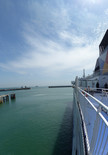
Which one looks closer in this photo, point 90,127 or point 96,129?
point 96,129

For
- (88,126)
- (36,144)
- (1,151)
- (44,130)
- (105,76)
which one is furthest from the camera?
(105,76)

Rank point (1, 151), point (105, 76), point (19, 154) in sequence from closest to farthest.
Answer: point (19, 154), point (1, 151), point (105, 76)

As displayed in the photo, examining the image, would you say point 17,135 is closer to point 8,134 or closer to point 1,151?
point 8,134

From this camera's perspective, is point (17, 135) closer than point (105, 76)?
Yes

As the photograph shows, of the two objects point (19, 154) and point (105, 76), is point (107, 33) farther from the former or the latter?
point (19, 154)

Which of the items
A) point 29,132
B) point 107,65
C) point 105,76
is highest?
point 107,65

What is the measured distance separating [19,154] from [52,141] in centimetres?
233

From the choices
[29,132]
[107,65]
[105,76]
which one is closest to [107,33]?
[107,65]

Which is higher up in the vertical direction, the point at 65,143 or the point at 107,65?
the point at 107,65

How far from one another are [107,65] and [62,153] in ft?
43.9

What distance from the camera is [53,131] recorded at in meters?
7.98

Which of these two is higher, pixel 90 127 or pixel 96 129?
pixel 96 129

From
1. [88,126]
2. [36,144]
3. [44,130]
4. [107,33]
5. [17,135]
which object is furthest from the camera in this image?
[107,33]

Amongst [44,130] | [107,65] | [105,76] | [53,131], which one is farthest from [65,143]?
[107,65]
